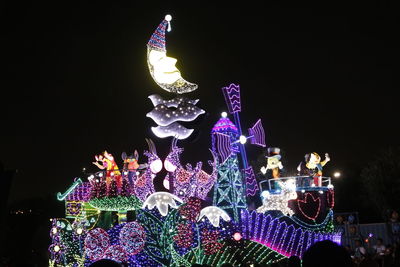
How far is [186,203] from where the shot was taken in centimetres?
1777

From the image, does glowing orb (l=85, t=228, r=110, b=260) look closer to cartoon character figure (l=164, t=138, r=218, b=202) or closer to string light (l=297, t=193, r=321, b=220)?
cartoon character figure (l=164, t=138, r=218, b=202)

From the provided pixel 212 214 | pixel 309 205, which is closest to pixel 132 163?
pixel 212 214

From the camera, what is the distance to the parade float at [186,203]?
57.5ft

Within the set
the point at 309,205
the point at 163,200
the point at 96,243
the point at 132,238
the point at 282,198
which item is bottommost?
the point at 96,243

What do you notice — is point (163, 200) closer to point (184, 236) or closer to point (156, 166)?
point (184, 236)

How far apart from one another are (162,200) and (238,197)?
9.31 ft

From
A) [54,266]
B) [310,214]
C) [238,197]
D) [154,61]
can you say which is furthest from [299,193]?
[54,266]

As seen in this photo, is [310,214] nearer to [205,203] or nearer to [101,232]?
Answer: [205,203]

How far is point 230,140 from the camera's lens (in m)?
19.5

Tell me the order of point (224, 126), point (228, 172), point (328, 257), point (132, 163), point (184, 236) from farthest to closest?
point (224, 126), point (132, 163), point (228, 172), point (184, 236), point (328, 257)

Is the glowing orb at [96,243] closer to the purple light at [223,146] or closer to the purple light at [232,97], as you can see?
the purple light at [223,146]

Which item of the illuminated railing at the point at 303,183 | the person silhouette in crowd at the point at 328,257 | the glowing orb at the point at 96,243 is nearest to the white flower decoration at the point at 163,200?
the glowing orb at the point at 96,243

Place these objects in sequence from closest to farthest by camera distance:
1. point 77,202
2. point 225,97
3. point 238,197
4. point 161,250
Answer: point 161,250
point 238,197
point 77,202
point 225,97

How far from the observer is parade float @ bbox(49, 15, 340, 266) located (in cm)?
1752
